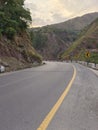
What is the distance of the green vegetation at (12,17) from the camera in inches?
2112

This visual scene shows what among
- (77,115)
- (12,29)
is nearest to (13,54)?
(12,29)

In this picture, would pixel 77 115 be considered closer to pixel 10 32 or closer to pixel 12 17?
pixel 10 32

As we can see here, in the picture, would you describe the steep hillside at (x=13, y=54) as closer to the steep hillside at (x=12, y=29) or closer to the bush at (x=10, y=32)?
the steep hillside at (x=12, y=29)

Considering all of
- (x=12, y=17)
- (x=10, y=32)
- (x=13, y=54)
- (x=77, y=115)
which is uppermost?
(x=12, y=17)

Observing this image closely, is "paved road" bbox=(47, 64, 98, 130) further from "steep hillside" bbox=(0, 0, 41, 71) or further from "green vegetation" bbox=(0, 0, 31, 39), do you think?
"green vegetation" bbox=(0, 0, 31, 39)

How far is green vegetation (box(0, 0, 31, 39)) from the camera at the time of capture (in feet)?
176

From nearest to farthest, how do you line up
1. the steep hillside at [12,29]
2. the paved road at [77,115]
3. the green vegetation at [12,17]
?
the paved road at [77,115], the steep hillside at [12,29], the green vegetation at [12,17]

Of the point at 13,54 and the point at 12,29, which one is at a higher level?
the point at 12,29

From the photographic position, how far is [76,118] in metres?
9.12

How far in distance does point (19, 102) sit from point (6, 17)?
43.2m

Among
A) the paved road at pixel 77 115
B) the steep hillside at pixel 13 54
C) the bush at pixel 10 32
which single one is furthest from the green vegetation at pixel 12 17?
the paved road at pixel 77 115

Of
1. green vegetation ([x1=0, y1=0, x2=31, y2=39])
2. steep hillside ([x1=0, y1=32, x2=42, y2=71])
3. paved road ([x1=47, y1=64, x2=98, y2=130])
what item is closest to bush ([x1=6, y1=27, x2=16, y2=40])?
green vegetation ([x1=0, y1=0, x2=31, y2=39])

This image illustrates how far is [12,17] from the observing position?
5953 cm

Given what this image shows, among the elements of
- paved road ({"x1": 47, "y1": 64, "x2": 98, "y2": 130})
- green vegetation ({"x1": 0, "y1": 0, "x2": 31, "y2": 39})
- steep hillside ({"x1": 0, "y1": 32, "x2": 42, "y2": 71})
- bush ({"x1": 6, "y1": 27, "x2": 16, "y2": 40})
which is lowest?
steep hillside ({"x1": 0, "y1": 32, "x2": 42, "y2": 71})
